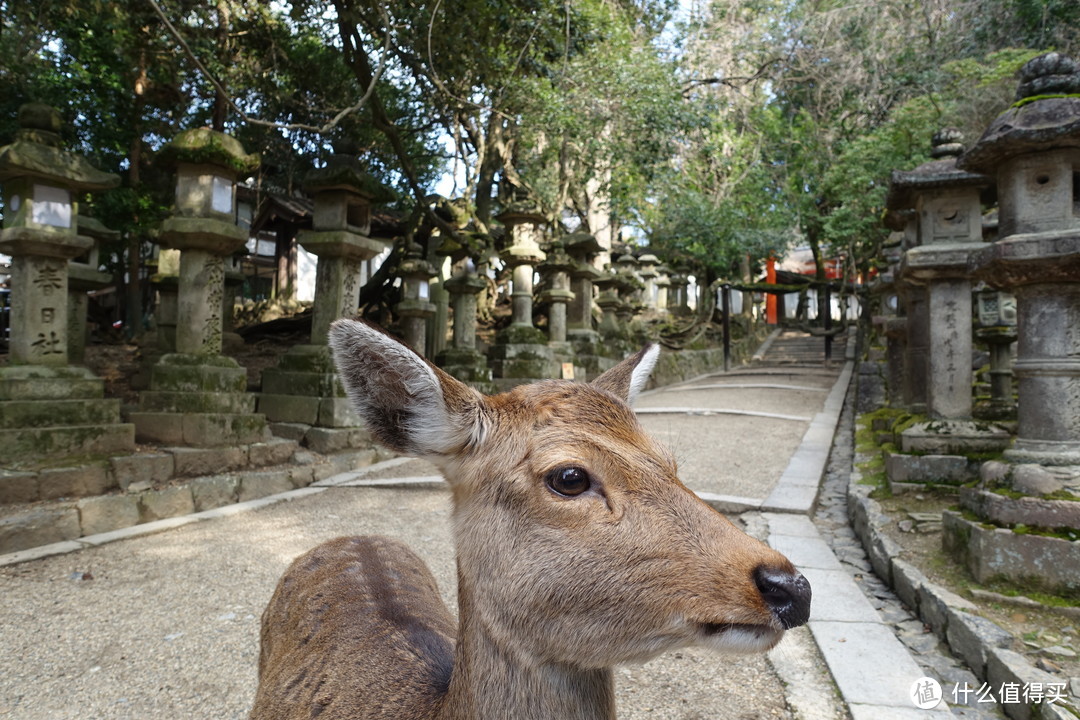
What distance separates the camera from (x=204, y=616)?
3697mm

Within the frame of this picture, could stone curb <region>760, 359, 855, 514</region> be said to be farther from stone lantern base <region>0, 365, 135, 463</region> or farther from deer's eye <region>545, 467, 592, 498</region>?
stone lantern base <region>0, 365, 135, 463</region>

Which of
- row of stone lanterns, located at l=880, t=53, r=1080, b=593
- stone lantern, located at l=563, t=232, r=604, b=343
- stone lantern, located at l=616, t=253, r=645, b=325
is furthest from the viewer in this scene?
stone lantern, located at l=616, t=253, r=645, b=325

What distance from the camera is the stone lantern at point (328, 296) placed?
25.5 feet

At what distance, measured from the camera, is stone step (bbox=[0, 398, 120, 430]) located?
527 centimetres

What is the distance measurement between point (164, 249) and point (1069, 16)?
A: 1620 cm

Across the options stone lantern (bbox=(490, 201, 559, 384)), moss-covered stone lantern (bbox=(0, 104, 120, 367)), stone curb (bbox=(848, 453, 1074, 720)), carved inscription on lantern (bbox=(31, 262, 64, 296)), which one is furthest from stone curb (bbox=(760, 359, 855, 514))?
carved inscription on lantern (bbox=(31, 262, 64, 296))

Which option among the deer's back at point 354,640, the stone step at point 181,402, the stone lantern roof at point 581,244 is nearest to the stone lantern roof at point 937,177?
the deer's back at point 354,640

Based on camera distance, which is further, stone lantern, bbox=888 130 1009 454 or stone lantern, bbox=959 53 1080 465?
stone lantern, bbox=888 130 1009 454

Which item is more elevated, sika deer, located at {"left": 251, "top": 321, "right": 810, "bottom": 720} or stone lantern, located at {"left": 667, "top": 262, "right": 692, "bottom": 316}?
stone lantern, located at {"left": 667, "top": 262, "right": 692, "bottom": 316}

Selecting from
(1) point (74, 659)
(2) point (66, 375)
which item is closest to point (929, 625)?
(1) point (74, 659)

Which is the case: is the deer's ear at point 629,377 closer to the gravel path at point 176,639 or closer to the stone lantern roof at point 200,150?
the gravel path at point 176,639

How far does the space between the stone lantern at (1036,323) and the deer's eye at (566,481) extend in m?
3.15

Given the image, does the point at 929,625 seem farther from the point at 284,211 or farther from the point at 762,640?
the point at 284,211

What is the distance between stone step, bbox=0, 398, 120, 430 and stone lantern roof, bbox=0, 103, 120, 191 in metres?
2.02
